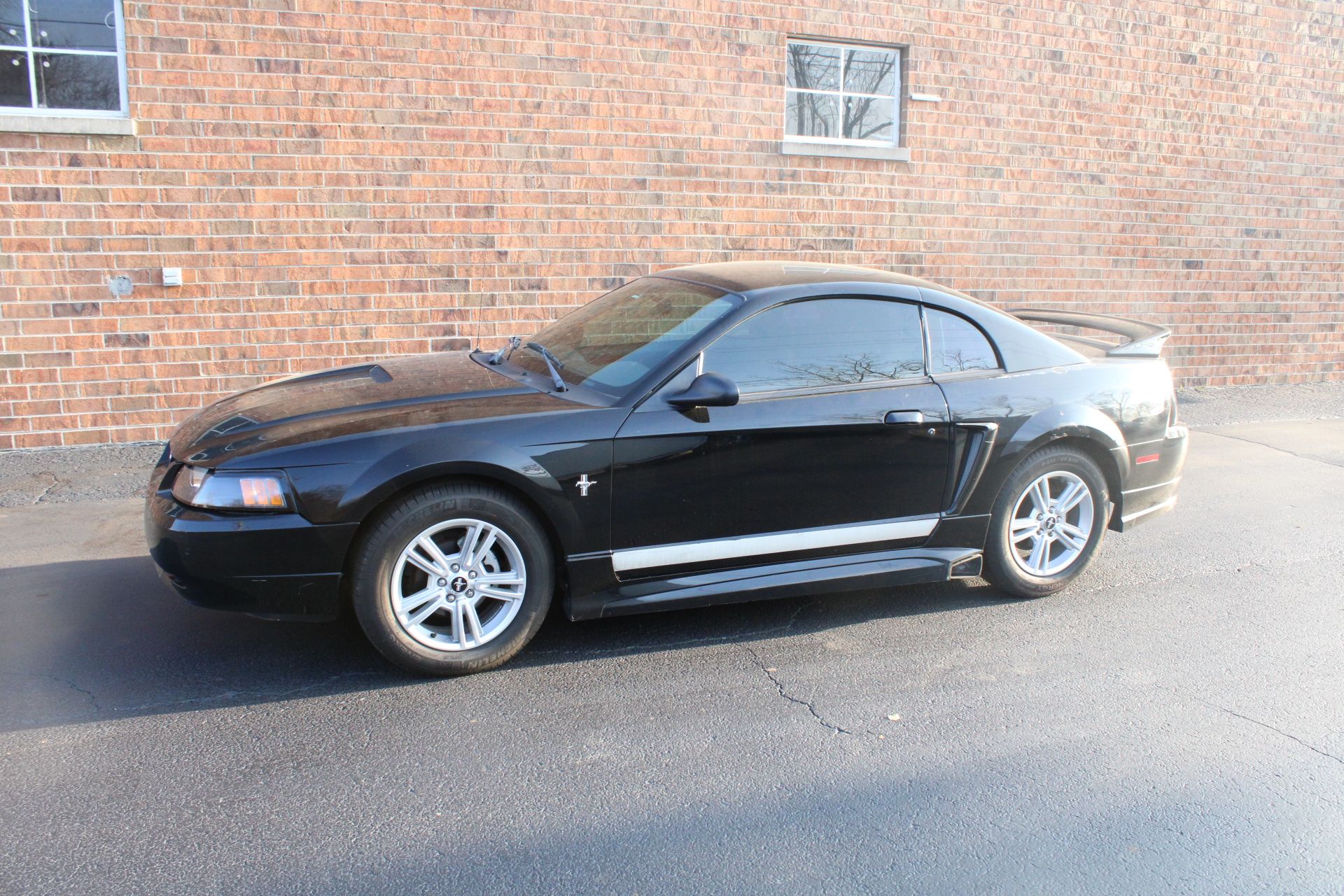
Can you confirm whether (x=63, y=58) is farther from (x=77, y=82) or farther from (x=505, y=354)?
(x=505, y=354)

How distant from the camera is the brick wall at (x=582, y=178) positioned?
304 inches

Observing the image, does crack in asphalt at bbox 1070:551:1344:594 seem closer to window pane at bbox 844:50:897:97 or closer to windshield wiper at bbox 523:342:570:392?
windshield wiper at bbox 523:342:570:392

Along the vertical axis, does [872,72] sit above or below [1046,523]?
above

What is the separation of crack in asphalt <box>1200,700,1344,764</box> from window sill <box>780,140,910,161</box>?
650cm

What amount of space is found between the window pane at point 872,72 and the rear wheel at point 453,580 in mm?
6970

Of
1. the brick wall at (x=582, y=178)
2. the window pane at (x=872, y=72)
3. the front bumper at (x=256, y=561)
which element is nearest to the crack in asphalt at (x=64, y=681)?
the front bumper at (x=256, y=561)

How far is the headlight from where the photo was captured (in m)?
3.88

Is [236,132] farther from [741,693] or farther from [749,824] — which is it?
[749,824]

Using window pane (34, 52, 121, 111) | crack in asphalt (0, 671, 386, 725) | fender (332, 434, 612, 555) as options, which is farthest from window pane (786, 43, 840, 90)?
crack in asphalt (0, 671, 386, 725)

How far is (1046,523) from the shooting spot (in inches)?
200

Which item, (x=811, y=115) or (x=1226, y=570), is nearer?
(x=1226, y=570)

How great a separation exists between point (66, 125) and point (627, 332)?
512 cm

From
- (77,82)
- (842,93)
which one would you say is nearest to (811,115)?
(842,93)

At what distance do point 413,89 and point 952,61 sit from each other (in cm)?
493
